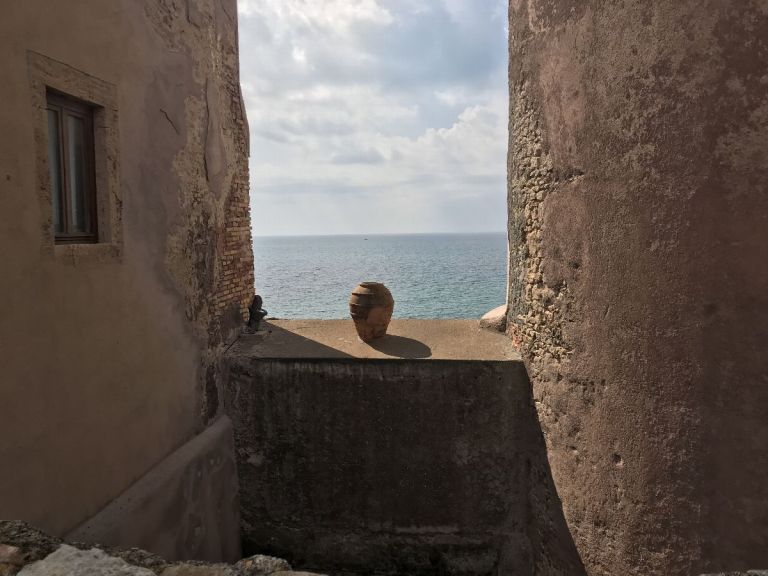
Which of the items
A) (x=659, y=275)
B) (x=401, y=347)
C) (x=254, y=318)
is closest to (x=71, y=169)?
(x=254, y=318)

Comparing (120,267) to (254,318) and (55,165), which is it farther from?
(254,318)

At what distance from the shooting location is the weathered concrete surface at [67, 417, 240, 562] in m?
4.43

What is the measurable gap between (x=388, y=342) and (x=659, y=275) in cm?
374

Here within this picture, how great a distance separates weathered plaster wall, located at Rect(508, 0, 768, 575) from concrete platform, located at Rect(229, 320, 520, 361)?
146 cm

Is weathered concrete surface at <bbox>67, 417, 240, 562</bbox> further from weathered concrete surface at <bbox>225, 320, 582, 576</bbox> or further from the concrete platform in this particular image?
the concrete platform

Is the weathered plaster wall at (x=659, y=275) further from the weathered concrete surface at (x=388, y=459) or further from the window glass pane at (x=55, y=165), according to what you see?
the window glass pane at (x=55, y=165)

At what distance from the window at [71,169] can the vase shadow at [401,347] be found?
12.0ft

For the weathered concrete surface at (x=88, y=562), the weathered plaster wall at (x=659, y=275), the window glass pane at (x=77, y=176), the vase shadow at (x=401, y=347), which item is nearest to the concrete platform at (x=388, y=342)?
the vase shadow at (x=401, y=347)

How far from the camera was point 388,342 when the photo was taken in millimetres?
7348

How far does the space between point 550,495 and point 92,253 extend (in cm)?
489

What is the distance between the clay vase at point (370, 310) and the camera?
733 cm

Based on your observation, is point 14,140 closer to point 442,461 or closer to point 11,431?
point 11,431

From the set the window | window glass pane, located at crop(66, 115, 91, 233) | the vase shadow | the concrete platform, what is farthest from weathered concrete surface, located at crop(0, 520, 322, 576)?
the vase shadow

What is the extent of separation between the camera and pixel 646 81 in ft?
14.4
